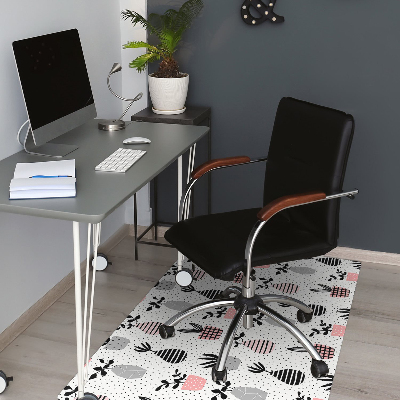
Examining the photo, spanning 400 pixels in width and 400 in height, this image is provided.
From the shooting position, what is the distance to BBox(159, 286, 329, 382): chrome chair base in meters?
2.59

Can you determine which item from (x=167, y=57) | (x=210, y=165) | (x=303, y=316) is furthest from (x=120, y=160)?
(x=303, y=316)

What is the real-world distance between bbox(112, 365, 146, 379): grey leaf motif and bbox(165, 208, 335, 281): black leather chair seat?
53 cm

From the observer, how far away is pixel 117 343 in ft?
9.36

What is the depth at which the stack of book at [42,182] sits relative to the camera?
224 cm

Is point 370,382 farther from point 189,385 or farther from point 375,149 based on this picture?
point 375,149

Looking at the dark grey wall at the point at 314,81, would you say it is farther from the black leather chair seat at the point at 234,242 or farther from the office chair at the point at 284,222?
the black leather chair seat at the point at 234,242

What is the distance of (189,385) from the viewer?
2568 mm

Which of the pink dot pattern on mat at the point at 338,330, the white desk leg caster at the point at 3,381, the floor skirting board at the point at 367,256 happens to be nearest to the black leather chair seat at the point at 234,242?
the pink dot pattern on mat at the point at 338,330

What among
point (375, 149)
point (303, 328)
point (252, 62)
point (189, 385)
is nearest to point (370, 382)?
point (303, 328)

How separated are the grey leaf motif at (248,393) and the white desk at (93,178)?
615mm

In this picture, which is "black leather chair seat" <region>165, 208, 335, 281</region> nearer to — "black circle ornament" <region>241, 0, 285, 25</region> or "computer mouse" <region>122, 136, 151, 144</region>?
"computer mouse" <region>122, 136, 151, 144</region>

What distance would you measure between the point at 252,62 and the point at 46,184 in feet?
5.72

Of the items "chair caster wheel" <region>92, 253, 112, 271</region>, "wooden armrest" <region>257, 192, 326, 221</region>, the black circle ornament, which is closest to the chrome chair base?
"wooden armrest" <region>257, 192, 326, 221</region>

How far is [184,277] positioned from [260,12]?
1.51 metres
